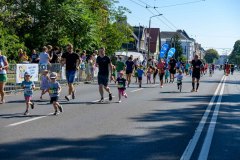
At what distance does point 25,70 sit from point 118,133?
33.8ft

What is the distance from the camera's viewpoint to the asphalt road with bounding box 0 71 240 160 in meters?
6.86

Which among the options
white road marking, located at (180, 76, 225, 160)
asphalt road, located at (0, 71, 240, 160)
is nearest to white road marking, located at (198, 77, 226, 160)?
asphalt road, located at (0, 71, 240, 160)

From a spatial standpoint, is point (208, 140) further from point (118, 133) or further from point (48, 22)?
point (48, 22)

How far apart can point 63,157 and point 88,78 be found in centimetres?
2040

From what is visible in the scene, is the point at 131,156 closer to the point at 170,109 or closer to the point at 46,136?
the point at 46,136

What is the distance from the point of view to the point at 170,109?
13.2 metres

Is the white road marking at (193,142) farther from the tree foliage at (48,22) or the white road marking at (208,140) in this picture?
the tree foliage at (48,22)

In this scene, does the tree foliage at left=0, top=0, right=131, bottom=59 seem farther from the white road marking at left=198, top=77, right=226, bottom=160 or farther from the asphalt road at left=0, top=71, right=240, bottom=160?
the white road marking at left=198, top=77, right=226, bottom=160

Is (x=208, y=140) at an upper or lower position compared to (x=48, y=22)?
lower

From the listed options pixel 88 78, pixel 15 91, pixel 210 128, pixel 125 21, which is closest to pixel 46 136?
pixel 210 128

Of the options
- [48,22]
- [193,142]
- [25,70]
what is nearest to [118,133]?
[193,142]

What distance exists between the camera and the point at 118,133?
860 cm

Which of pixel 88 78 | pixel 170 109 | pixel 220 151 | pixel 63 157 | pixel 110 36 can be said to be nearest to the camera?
pixel 63 157

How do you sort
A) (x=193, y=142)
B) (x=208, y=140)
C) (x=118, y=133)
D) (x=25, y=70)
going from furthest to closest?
(x=25, y=70), (x=118, y=133), (x=208, y=140), (x=193, y=142)
